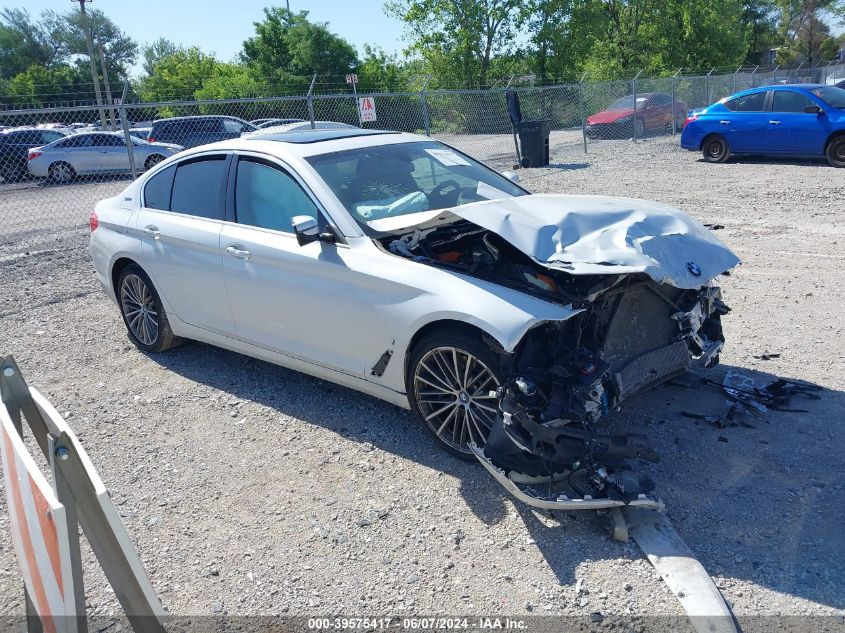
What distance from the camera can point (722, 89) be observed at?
26.9m

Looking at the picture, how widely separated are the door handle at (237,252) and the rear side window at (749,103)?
13686 mm

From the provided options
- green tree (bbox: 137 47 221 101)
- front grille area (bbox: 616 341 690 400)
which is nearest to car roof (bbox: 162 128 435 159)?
front grille area (bbox: 616 341 690 400)

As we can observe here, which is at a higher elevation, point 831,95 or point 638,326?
point 831,95

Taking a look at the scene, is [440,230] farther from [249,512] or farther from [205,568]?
[205,568]

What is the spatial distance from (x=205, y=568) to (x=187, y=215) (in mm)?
2810

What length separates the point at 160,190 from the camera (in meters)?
5.69

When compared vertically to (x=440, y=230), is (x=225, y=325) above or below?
below

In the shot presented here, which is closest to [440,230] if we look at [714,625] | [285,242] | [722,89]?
[285,242]

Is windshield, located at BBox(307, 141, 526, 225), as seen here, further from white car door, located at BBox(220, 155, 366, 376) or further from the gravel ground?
the gravel ground

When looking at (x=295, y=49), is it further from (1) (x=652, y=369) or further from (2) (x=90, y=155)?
(1) (x=652, y=369)

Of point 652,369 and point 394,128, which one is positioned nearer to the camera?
point 652,369

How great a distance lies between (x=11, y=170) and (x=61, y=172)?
333cm

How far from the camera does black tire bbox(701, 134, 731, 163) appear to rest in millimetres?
15953

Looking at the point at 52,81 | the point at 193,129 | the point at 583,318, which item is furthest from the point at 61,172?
the point at 52,81
